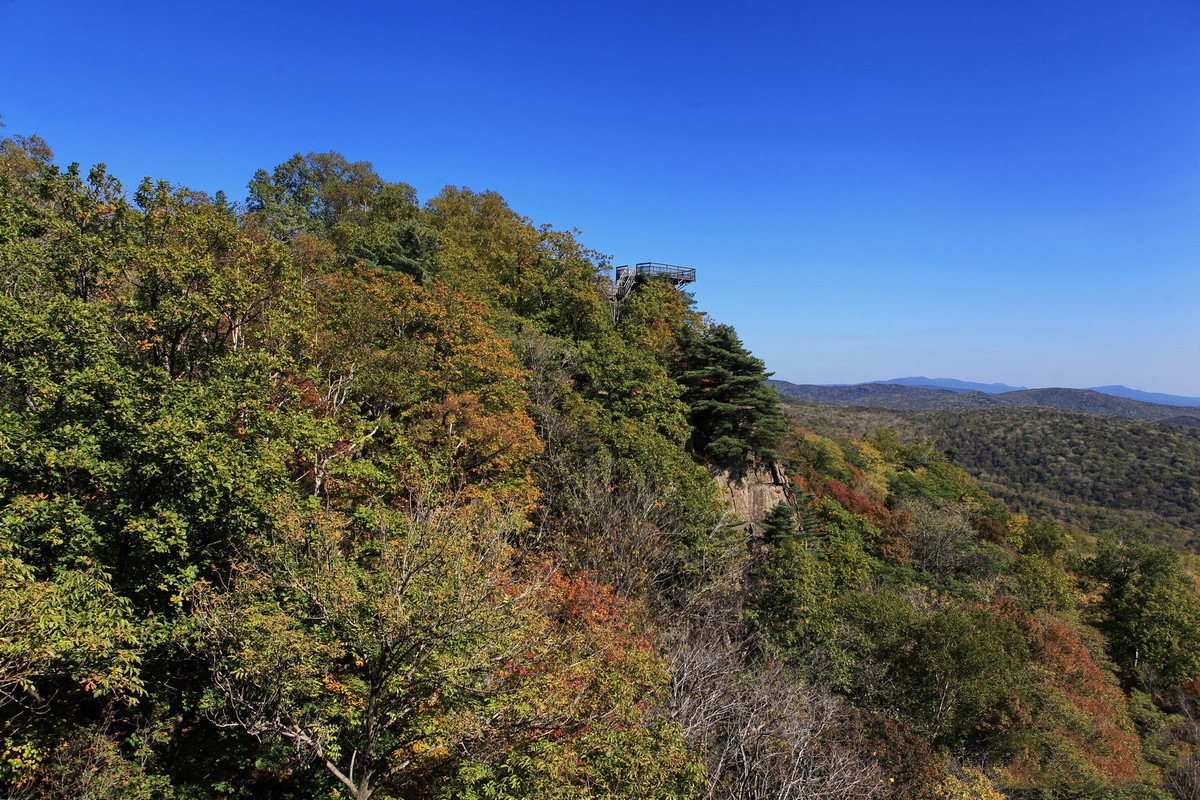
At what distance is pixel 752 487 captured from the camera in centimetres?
3109

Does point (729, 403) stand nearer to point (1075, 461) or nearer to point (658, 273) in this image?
point (658, 273)

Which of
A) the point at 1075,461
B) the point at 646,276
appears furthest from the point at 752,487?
the point at 1075,461

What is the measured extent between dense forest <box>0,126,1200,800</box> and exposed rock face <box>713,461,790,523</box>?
1.22 m

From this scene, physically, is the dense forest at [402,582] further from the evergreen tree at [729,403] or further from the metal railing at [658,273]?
the metal railing at [658,273]

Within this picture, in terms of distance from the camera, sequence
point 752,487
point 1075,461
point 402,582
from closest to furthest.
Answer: point 402,582, point 752,487, point 1075,461

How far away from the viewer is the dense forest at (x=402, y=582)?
9477 millimetres

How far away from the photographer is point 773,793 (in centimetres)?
1262

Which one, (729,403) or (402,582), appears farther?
(729,403)

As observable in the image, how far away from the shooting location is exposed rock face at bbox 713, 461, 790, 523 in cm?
3035

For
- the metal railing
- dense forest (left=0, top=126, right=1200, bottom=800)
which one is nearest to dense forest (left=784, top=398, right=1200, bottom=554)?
the metal railing

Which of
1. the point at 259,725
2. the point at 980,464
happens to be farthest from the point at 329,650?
the point at 980,464

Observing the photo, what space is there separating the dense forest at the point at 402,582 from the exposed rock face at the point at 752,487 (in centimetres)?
122

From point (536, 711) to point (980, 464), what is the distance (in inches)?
5750

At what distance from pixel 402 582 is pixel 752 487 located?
24782 millimetres
